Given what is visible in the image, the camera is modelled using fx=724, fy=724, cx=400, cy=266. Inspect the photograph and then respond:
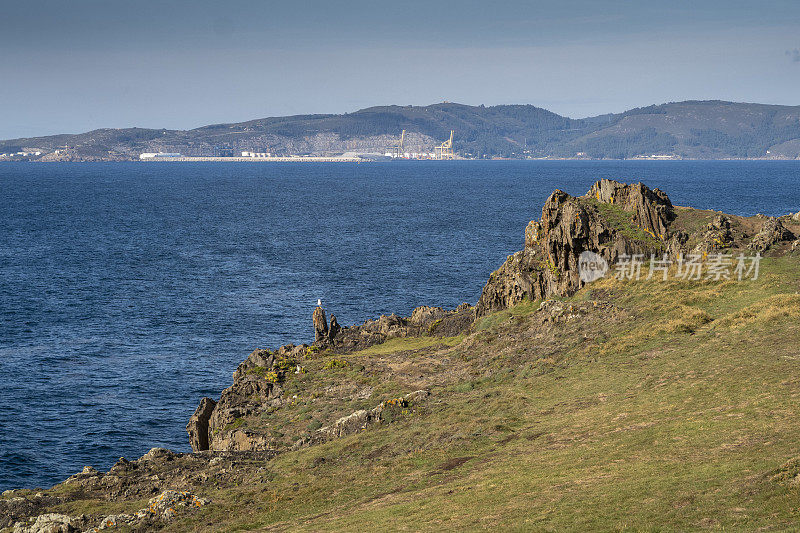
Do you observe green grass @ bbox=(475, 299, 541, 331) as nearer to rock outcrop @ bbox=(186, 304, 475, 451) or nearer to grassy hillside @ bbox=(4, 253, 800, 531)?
grassy hillside @ bbox=(4, 253, 800, 531)

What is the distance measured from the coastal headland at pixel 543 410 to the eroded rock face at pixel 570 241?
0.61 feet

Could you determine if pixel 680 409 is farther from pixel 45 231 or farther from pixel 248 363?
pixel 45 231

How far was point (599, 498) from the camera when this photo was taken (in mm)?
23844

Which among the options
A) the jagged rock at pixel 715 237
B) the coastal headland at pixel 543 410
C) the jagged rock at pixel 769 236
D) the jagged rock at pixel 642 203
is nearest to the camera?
the coastal headland at pixel 543 410

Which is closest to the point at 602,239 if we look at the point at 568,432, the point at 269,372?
the point at 269,372

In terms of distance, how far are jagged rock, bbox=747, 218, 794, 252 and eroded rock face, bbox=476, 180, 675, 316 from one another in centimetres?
727

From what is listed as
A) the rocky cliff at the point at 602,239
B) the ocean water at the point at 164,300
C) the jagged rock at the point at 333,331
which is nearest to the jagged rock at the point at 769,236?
the rocky cliff at the point at 602,239

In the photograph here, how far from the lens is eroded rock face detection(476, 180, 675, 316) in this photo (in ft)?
198

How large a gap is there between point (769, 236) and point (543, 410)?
30.6 metres

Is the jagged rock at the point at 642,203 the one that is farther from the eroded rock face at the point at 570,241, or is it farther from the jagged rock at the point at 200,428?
the jagged rock at the point at 200,428

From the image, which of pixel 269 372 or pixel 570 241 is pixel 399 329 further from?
pixel 570 241

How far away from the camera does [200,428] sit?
51750mm

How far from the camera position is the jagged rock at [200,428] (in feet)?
169

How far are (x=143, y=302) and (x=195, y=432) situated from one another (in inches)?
1867
